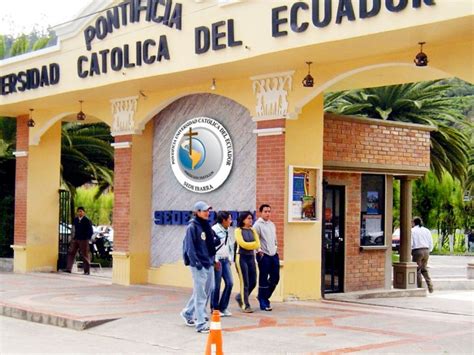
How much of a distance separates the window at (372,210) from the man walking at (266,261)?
362cm

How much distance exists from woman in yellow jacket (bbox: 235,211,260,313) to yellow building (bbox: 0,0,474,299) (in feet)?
4.92

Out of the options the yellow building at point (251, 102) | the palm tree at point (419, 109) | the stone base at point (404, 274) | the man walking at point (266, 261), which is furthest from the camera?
the palm tree at point (419, 109)

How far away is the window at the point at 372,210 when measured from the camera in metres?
16.5

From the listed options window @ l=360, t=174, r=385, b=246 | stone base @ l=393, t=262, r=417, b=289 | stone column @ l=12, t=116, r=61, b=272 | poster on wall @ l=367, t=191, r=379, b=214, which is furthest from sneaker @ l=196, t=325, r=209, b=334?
stone column @ l=12, t=116, r=61, b=272

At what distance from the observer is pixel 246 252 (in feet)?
42.4

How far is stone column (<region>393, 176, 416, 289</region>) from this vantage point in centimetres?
1764

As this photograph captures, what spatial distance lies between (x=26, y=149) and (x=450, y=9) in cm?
1345

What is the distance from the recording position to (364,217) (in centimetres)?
1655

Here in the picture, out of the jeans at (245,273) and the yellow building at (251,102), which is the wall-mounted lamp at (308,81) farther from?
the jeans at (245,273)

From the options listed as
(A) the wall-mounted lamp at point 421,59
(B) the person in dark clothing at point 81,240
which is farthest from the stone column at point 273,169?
(B) the person in dark clothing at point 81,240

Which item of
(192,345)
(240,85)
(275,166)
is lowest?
(192,345)

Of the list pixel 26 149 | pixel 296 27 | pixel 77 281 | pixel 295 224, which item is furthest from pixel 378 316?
pixel 26 149

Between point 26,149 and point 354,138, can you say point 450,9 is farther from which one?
point 26,149

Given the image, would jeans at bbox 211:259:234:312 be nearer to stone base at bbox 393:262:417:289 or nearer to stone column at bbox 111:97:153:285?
stone column at bbox 111:97:153:285
